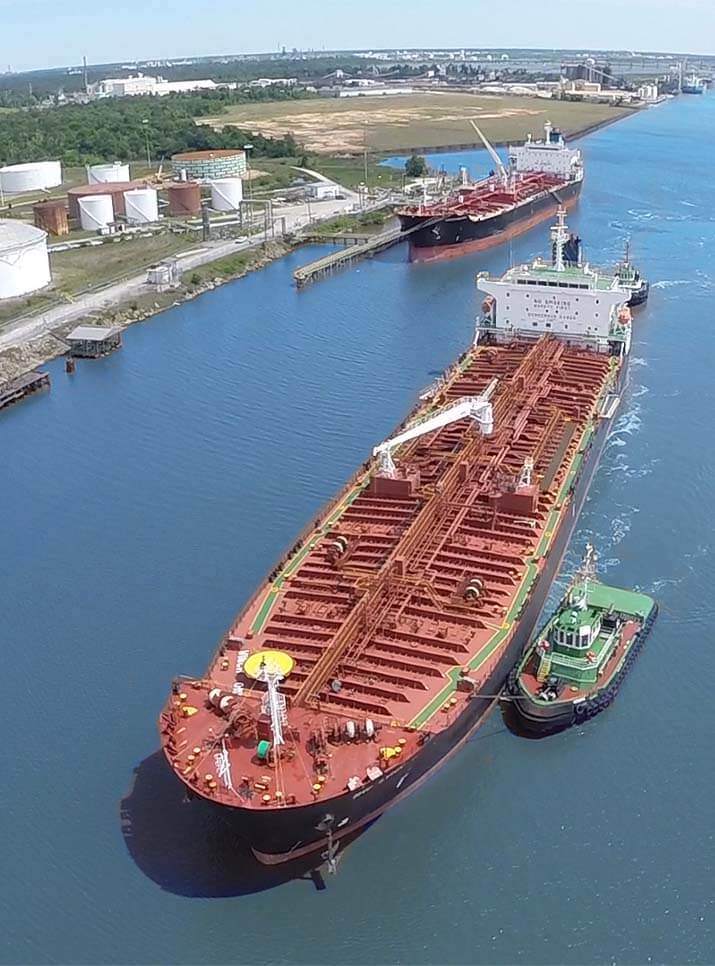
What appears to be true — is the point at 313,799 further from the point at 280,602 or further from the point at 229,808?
the point at 280,602

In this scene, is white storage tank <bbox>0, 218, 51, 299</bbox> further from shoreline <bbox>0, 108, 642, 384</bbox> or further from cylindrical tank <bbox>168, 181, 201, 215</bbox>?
cylindrical tank <bbox>168, 181, 201, 215</bbox>

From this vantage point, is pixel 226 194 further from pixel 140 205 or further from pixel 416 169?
pixel 416 169

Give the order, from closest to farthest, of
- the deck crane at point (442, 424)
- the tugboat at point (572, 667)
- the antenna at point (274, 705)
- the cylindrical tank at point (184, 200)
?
the antenna at point (274, 705)
the tugboat at point (572, 667)
the deck crane at point (442, 424)
the cylindrical tank at point (184, 200)

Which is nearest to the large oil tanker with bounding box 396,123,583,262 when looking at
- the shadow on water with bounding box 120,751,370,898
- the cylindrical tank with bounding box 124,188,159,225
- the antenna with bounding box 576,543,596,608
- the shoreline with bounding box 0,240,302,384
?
the shoreline with bounding box 0,240,302,384

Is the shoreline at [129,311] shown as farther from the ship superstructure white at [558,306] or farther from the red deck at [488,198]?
the ship superstructure white at [558,306]

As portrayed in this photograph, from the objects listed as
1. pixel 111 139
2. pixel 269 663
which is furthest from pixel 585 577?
pixel 111 139

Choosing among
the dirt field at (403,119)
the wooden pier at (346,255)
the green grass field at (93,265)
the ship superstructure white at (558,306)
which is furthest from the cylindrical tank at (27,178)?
the ship superstructure white at (558,306)
